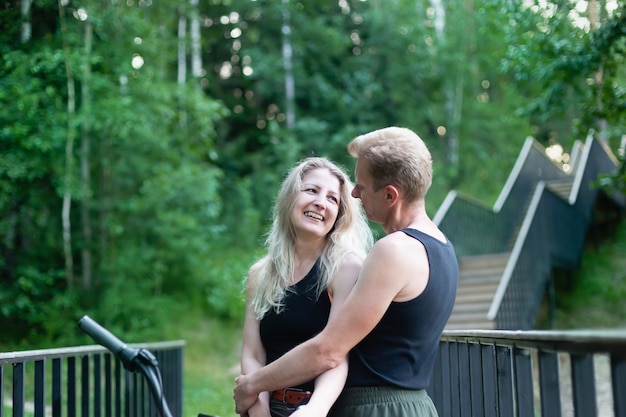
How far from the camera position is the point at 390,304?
5.38 feet

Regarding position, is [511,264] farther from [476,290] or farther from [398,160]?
[398,160]

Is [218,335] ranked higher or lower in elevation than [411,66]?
lower

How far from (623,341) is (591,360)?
237mm

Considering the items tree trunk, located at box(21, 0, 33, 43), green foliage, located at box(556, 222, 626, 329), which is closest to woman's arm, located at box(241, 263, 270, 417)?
tree trunk, located at box(21, 0, 33, 43)

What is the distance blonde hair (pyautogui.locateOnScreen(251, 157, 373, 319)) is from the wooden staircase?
4991 millimetres

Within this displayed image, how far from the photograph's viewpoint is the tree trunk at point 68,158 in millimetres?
9156

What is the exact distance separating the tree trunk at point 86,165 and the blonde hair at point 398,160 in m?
8.16

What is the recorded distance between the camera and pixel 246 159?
53.4 feet

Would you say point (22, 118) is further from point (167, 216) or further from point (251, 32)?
point (251, 32)

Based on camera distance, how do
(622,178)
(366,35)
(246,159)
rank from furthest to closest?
(366,35) → (246,159) → (622,178)

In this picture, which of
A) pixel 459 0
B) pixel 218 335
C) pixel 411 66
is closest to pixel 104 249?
pixel 218 335

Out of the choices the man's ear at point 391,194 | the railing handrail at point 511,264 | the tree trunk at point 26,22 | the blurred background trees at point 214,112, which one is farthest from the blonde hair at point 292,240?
the tree trunk at point 26,22

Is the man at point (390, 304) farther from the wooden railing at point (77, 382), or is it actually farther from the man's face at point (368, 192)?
the wooden railing at point (77, 382)

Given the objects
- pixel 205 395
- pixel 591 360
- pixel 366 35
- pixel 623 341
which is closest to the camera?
pixel 623 341
